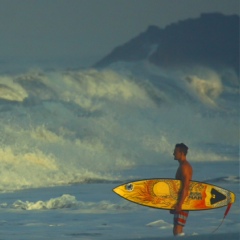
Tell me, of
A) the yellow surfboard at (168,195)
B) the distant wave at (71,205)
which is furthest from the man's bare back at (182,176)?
the distant wave at (71,205)

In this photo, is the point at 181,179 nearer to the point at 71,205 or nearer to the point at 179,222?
the point at 179,222

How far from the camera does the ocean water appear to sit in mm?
8188

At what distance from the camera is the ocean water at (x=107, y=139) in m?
8.19

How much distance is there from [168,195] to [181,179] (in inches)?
12.5

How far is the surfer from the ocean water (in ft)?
2.25

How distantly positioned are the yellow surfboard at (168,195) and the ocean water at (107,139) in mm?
396

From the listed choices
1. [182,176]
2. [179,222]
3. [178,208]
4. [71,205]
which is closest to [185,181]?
[182,176]

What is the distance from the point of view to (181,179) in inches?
285

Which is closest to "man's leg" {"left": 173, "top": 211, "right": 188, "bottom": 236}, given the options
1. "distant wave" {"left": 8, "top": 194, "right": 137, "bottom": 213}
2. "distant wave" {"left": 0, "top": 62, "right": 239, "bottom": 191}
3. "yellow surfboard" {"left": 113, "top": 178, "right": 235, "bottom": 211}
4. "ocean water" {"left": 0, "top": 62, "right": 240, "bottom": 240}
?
"yellow surfboard" {"left": 113, "top": 178, "right": 235, "bottom": 211}

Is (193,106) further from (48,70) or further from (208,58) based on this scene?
(48,70)

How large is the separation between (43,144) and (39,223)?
74 cm

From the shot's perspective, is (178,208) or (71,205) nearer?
(178,208)

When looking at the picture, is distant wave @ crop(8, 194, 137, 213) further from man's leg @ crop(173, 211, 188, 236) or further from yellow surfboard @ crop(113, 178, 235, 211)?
man's leg @ crop(173, 211, 188, 236)

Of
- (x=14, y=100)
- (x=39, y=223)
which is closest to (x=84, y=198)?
(x=39, y=223)
